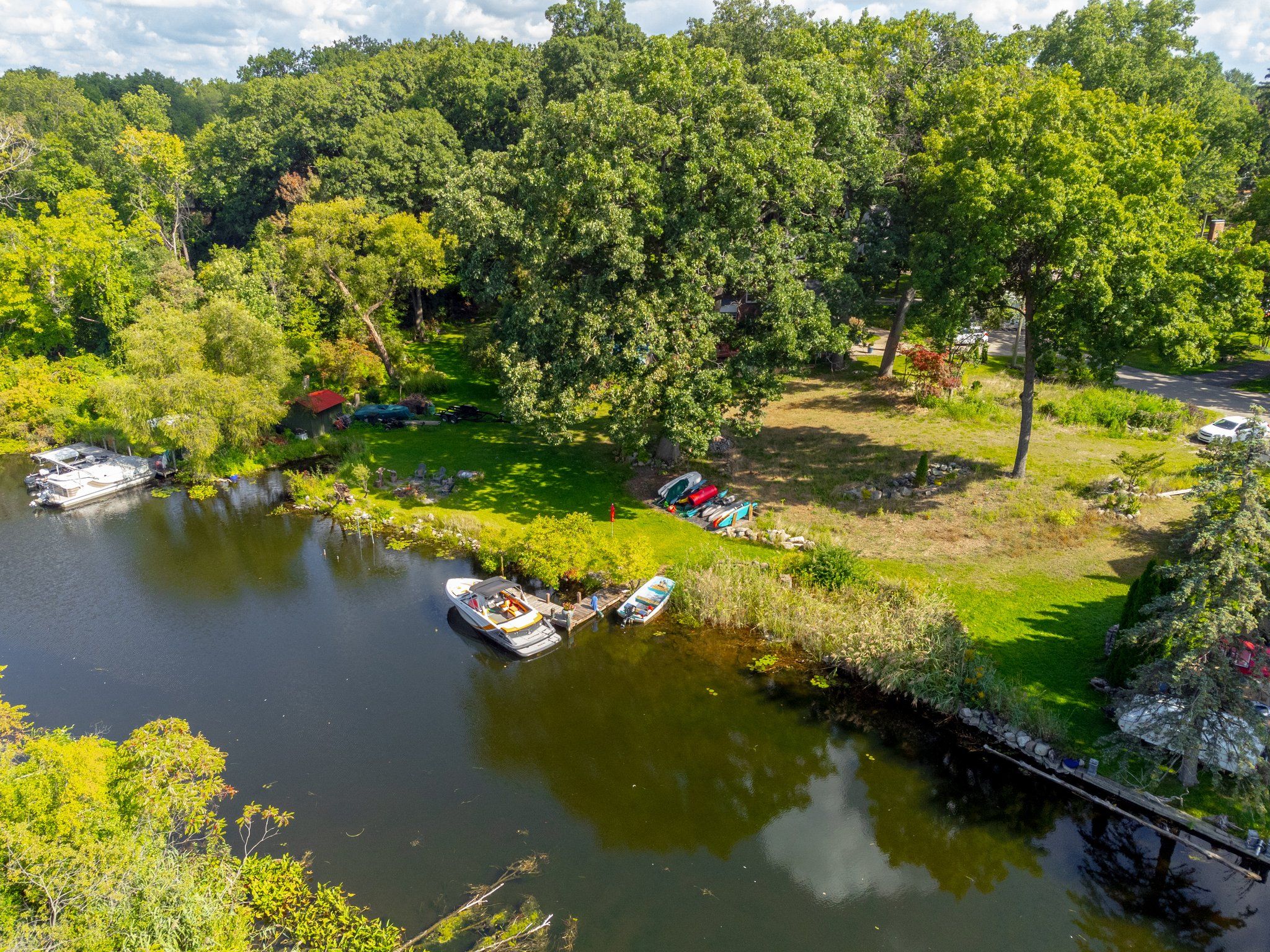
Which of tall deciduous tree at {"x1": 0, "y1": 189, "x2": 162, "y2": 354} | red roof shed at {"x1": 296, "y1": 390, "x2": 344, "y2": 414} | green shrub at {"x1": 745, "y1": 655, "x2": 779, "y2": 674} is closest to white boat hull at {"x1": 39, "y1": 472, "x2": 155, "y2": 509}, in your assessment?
red roof shed at {"x1": 296, "y1": 390, "x2": 344, "y2": 414}

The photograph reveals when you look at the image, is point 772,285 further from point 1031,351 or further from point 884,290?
point 884,290

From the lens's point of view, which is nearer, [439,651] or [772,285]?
[439,651]

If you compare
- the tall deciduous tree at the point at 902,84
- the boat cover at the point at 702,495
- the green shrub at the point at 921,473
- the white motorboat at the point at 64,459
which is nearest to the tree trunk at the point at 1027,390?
the green shrub at the point at 921,473

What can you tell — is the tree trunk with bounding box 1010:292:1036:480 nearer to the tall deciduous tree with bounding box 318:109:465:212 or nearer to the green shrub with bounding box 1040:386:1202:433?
the green shrub with bounding box 1040:386:1202:433

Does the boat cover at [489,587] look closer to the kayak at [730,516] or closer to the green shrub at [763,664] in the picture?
the kayak at [730,516]

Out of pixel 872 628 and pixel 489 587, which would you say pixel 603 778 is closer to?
pixel 489 587

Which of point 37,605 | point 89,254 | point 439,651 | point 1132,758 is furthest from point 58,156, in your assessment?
point 1132,758

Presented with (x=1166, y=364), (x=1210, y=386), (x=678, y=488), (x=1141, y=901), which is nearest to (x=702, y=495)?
(x=678, y=488)
